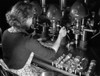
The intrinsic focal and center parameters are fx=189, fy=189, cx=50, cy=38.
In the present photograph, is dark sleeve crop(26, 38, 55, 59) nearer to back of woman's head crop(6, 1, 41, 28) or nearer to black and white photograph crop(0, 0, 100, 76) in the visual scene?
black and white photograph crop(0, 0, 100, 76)

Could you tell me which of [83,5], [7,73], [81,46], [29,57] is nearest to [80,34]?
[81,46]

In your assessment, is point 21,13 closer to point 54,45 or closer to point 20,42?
point 20,42

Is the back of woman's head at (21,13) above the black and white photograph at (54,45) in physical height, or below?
above

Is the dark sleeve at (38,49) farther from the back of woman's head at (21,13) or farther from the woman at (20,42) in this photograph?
the back of woman's head at (21,13)

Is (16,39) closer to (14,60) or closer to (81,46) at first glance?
(14,60)

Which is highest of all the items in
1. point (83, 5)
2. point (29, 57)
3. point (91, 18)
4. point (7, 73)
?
point (83, 5)

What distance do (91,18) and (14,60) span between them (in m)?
0.72

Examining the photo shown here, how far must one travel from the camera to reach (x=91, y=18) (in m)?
1.57

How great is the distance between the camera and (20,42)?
1228 mm

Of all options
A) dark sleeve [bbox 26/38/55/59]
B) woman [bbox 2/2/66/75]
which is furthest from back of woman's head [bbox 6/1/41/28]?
dark sleeve [bbox 26/38/55/59]

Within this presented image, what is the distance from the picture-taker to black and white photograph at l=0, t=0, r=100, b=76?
47.0 inches

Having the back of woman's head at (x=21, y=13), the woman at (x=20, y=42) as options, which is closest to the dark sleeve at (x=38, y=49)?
the woman at (x=20, y=42)

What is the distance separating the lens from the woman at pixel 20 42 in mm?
1197

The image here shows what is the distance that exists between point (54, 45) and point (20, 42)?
0.76 feet
